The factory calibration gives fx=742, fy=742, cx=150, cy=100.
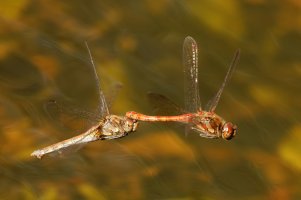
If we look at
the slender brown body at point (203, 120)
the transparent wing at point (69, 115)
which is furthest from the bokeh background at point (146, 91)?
the slender brown body at point (203, 120)

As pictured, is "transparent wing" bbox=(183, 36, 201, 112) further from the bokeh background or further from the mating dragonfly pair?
the bokeh background

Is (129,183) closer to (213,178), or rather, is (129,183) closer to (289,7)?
(213,178)

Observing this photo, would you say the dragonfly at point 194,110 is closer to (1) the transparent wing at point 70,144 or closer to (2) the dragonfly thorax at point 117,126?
(2) the dragonfly thorax at point 117,126

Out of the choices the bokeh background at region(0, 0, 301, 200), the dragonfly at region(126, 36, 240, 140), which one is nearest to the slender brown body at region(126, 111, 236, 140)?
the dragonfly at region(126, 36, 240, 140)

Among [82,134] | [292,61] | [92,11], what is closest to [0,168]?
[82,134]

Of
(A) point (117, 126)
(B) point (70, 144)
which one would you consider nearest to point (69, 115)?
(B) point (70, 144)

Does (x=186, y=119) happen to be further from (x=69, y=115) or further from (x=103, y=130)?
(x=69, y=115)
